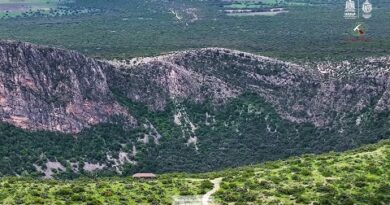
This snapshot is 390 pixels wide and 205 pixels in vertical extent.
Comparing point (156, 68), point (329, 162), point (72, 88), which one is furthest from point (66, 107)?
point (329, 162)

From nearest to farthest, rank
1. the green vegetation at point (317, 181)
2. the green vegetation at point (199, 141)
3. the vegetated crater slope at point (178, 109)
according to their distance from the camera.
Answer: the green vegetation at point (317, 181) < the green vegetation at point (199, 141) < the vegetated crater slope at point (178, 109)

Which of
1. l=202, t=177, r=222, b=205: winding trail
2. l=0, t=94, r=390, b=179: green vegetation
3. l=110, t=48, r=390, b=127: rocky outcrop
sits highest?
l=202, t=177, r=222, b=205: winding trail

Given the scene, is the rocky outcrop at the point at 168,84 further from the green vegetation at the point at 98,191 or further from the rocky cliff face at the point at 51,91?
the green vegetation at the point at 98,191

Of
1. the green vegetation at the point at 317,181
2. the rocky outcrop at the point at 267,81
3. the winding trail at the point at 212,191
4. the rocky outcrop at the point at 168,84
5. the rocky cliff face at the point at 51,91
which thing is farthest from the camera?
the rocky outcrop at the point at 267,81

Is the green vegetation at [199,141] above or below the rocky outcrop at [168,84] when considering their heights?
below

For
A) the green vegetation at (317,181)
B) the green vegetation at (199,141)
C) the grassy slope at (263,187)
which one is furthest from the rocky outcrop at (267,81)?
the grassy slope at (263,187)

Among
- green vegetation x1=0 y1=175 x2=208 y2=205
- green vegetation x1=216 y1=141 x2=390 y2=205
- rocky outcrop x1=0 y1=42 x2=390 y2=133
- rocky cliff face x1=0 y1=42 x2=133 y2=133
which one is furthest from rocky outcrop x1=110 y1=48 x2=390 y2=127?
green vegetation x1=0 y1=175 x2=208 y2=205

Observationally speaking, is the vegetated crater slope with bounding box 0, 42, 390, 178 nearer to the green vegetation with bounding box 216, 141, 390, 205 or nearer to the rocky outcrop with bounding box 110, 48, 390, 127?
the rocky outcrop with bounding box 110, 48, 390, 127
